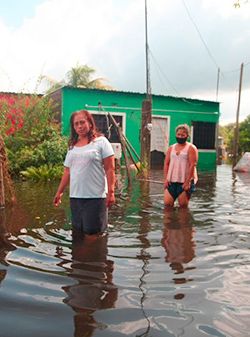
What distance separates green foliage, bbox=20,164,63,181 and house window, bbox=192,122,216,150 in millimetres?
11729

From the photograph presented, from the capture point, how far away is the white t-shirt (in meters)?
4.54

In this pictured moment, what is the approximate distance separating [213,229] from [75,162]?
2.55 meters

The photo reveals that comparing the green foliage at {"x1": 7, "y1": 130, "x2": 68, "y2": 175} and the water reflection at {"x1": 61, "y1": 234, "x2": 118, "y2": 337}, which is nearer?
the water reflection at {"x1": 61, "y1": 234, "x2": 118, "y2": 337}

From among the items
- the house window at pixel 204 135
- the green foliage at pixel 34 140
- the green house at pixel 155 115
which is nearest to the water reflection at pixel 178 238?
the green foliage at pixel 34 140

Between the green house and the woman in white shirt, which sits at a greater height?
the green house

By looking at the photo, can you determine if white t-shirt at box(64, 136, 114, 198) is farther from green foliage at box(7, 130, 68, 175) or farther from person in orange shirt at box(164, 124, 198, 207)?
green foliage at box(7, 130, 68, 175)

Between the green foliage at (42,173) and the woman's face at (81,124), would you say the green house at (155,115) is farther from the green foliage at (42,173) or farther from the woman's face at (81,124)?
the woman's face at (81,124)

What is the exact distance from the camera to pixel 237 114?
72.8ft

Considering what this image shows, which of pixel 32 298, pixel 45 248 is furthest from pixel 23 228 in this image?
pixel 32 298

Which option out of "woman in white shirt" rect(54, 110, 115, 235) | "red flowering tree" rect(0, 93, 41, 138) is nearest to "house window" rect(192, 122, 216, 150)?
"red flowering tree" rect(0, 93, 41, 138)

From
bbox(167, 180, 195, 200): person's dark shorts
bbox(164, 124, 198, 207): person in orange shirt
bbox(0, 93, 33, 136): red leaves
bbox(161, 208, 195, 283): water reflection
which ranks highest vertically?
bbox(0, 93, 33, 136): red leaves

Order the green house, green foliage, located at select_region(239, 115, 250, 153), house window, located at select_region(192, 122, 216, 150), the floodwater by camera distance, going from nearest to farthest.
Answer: the floodwater → the green house → house window, located at select_region(192, 122, 216, 150) → green foliage, located at select_region(239, 115, 250, 153)

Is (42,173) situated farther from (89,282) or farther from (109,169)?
(89,282)

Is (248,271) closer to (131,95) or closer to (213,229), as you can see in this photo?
(213,229)
